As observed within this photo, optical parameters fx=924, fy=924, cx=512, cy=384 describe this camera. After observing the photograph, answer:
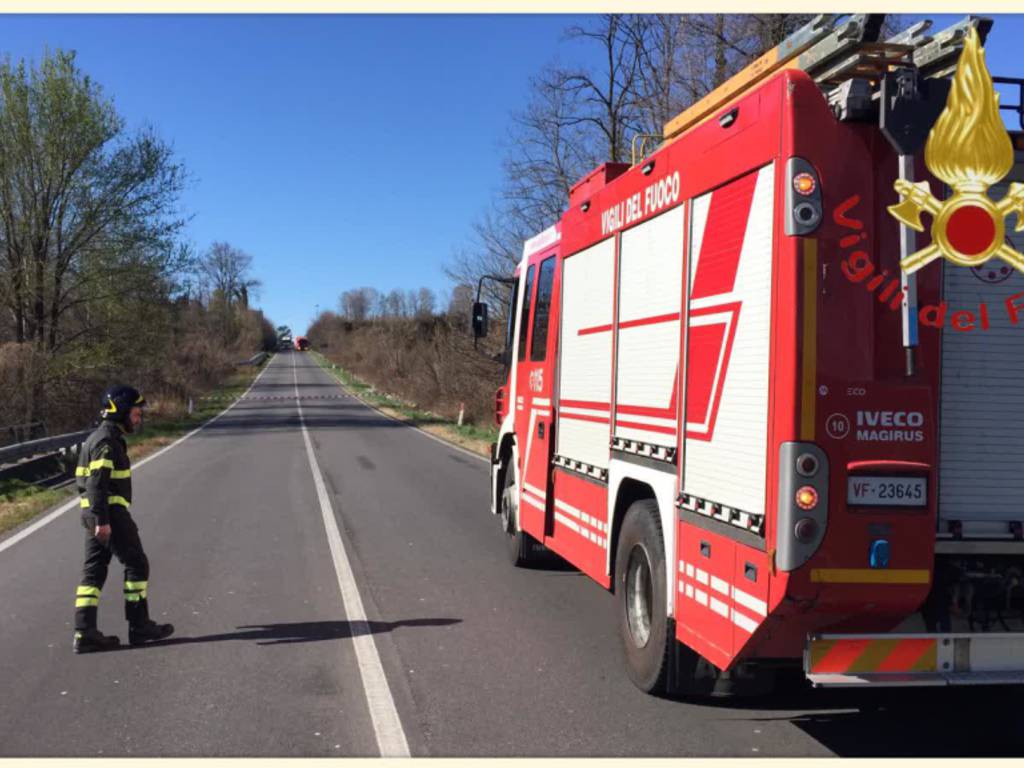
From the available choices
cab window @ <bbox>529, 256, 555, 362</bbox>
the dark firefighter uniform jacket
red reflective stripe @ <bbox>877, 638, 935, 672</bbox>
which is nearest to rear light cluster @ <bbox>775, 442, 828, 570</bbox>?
red reflective stripe @ <bbox>877, 638, 935, 672</bbox>

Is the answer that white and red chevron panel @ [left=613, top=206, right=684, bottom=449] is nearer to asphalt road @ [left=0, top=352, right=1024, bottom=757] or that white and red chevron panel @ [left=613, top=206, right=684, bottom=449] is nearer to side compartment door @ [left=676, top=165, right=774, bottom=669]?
side compartment door @ [left=676, top=165, right=774, bottom=669]

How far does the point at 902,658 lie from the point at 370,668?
10.6ft

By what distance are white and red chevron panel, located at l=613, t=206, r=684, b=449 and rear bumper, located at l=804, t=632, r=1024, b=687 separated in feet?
4.51

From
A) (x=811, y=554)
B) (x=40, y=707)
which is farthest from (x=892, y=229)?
(x=40, y=707)

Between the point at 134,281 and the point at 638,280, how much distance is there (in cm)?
2817

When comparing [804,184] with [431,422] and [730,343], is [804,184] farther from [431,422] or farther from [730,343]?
[431,422]

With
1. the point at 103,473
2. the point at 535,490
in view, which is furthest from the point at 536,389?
the point at 103,473

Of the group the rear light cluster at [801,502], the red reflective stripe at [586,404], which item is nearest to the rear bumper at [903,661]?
the rear light cluster at [801,502]

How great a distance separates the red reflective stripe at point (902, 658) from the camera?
401cm

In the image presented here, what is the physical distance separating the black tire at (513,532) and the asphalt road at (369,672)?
142 millimetres

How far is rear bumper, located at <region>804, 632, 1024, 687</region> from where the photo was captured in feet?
13.1

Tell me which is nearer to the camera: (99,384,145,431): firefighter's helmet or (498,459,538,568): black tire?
(99,384,145,431): firefighter's helmet

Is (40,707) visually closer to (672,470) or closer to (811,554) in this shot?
(672,470)

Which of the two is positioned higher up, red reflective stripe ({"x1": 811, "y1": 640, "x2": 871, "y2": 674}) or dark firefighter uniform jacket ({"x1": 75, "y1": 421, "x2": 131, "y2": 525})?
dark firefighter uniform jacket ({"x1": 75, "y1": 421, "x2": 131, "y2": 525})
